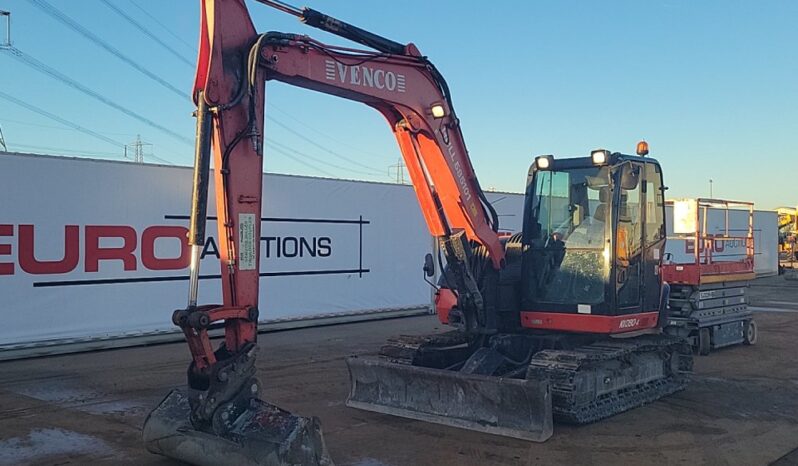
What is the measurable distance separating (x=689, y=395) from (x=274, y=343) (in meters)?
6.70

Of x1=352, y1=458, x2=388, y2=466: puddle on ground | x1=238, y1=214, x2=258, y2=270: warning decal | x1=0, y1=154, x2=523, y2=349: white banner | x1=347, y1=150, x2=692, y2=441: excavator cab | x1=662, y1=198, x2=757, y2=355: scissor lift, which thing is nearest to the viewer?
x1=238, y1=214, x2=258, y2=270: warning decal

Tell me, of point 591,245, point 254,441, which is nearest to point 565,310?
point 591,245

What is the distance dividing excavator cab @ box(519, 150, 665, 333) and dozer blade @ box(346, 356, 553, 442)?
1.40 m

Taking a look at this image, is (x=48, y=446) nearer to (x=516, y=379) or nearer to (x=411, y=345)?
(x=411, y=345)

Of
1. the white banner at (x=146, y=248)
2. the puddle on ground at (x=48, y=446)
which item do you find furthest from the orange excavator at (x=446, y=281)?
the white banner at (x=146, y=248)

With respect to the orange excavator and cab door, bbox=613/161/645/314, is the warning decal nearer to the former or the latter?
the orange excavator

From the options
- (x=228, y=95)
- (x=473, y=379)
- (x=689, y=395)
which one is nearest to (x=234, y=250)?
(x=228, y=95)

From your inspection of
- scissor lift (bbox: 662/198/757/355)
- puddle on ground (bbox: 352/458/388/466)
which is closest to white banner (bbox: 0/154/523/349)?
scissor lift (bbox: 662/198/757/355)

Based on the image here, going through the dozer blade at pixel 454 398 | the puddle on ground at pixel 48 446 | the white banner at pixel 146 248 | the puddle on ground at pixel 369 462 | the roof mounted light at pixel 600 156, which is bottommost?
the puddle on ground at pixel 48 446

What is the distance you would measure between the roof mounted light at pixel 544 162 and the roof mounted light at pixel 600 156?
0.52m

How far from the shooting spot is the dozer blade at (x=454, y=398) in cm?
664

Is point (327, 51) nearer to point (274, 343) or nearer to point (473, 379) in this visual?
point (473, 379)

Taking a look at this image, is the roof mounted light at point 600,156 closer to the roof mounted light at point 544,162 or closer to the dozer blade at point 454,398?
the roof mounted light at point 544,162

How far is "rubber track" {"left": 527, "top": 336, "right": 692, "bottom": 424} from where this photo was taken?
7.02 m
